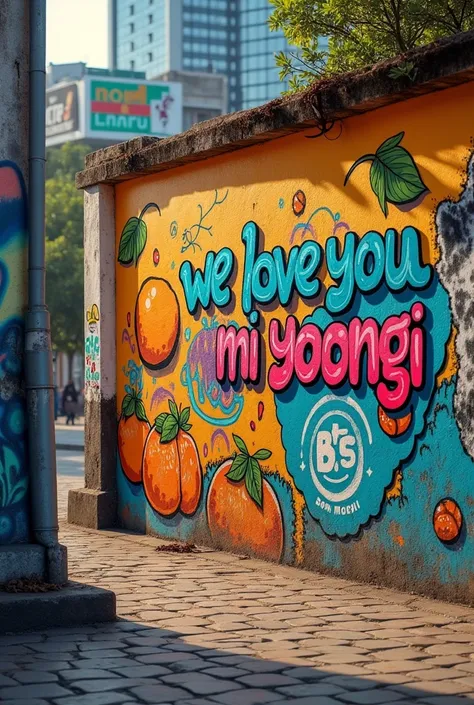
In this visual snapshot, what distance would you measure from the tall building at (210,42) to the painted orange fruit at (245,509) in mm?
152020

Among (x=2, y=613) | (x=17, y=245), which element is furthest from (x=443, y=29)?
(x=2, y=613)

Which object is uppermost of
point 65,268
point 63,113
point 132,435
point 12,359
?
point 63,113

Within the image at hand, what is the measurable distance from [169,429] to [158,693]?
218 inches

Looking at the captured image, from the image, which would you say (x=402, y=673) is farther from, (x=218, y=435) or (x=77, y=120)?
(x=77, y=120)

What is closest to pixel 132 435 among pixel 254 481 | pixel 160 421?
pixel 160 421

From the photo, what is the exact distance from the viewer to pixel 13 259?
759cm

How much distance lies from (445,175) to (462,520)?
2.10 m

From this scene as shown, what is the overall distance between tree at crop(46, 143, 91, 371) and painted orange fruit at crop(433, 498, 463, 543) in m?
37.9

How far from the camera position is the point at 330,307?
8.62 metres

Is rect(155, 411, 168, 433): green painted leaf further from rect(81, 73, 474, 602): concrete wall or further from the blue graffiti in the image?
the blue graffiti

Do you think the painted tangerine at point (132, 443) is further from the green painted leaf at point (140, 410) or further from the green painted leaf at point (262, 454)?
the green painted leaf at point (262, 454)

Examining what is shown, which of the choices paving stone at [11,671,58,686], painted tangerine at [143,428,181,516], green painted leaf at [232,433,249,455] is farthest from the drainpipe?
painted tangerine at [143,428,181,516]

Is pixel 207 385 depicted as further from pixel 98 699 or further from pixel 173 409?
pixel 98 699

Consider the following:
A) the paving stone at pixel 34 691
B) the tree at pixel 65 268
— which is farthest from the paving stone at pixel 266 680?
the tree at pixel 65 268
